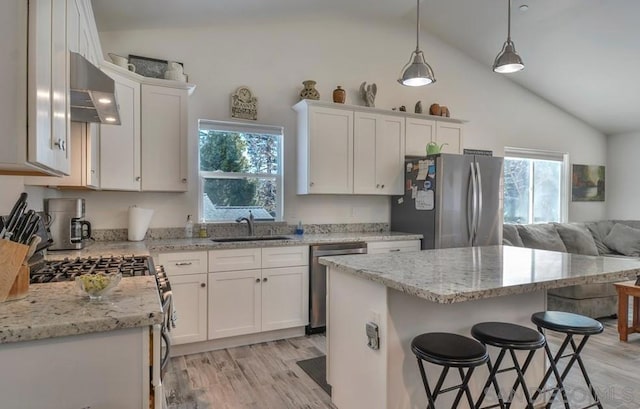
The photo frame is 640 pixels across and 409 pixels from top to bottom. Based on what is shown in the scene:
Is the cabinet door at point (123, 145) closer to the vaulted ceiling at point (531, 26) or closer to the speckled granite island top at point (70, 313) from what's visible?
the vaulted ceiling at point (531, 26)

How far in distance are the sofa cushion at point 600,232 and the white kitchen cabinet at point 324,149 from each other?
3879 mm

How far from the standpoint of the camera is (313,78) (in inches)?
165

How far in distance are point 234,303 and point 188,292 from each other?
1.31 feet

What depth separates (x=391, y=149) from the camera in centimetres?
430

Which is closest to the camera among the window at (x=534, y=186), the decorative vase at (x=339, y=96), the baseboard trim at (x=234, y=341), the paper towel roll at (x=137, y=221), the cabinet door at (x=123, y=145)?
the cabinet door at (x=123, y=145)

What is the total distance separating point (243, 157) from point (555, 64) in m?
4.10

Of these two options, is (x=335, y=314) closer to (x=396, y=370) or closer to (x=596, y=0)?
(x=396, y=370)

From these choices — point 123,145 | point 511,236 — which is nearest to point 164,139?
point 123,145

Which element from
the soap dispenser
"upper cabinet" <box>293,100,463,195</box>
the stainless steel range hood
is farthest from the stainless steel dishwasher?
the stainless steel range hood

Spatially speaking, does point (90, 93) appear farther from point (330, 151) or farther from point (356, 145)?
point (356, 145)

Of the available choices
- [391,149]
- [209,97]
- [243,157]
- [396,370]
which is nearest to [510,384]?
[396,370]

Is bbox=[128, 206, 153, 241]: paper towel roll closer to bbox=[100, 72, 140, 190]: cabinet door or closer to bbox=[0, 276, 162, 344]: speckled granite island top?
bbox=[100, 72, 140, 190]: cabinet door

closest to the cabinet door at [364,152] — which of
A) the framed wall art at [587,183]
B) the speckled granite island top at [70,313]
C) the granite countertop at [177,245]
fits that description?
the granite countertop at [177,245]

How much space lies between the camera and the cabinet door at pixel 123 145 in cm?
297
